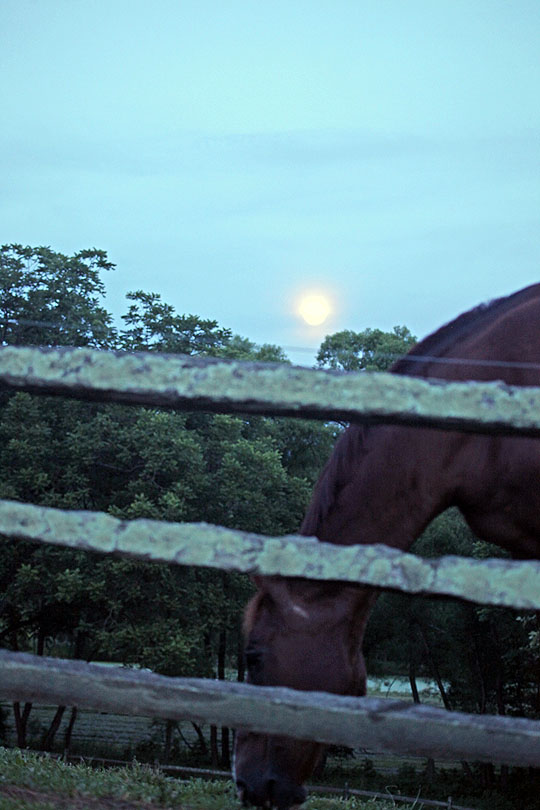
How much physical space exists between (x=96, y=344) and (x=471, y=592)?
18.1m

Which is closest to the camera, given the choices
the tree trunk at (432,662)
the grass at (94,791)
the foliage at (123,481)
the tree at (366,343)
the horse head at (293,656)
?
the horse head at (293,656)

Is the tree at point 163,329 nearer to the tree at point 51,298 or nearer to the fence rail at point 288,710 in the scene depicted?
the tree at point 51,298

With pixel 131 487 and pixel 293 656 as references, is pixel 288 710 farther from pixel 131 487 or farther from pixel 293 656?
pixel 131 487

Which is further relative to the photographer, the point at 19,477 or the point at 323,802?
the point at 19,477

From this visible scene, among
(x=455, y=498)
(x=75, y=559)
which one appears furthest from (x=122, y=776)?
(x=75, y=559)

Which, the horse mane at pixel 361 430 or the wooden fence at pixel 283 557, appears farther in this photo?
the horse mane at pixel 361 430

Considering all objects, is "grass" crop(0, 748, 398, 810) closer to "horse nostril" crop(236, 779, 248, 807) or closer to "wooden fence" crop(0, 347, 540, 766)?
"horse nostril" crop(236, 779, 248, 807)

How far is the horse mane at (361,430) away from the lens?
10.9 ft

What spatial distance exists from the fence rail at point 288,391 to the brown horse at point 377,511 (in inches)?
36.2

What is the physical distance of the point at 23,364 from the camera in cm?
218

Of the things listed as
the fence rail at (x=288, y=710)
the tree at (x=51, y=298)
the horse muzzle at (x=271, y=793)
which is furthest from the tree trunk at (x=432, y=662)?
the fence rail at (x=288, y=710)

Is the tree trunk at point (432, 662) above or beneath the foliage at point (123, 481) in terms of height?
beneath

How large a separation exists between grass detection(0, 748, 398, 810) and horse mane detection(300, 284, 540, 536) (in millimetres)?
1645

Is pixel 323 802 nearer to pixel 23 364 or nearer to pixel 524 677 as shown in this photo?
pixel 23 364
